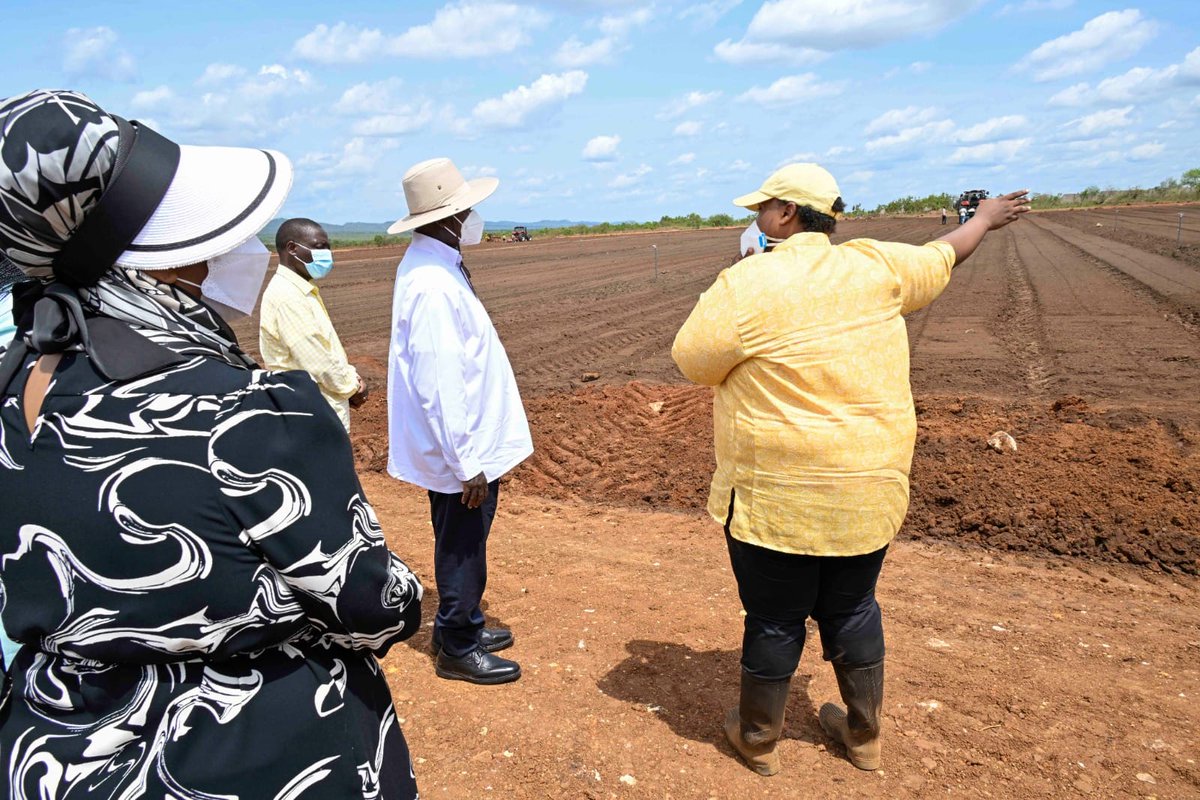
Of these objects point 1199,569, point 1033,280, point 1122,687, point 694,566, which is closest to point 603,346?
point 694,566

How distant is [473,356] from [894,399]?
1.64m

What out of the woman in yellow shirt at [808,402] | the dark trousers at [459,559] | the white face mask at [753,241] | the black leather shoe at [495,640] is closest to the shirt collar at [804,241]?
the woman in yellow shirt at [808,402]

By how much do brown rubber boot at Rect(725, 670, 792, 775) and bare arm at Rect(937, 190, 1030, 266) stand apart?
1619mm

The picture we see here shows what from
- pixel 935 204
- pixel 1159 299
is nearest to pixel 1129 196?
pixel 935 204

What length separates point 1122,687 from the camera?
3.58m

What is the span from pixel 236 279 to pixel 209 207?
0.18 meters

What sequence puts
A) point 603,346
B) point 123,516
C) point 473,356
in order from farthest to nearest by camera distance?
point 603,346 → point 473,356 → point 123,516

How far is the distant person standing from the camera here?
14.3ft

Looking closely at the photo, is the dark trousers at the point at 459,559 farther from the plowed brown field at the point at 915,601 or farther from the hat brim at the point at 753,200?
the hat brim at the point at 753,200

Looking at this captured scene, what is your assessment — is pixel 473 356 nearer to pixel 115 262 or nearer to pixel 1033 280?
pixel 115 262

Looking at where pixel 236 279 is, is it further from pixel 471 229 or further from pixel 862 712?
pixel 862 712

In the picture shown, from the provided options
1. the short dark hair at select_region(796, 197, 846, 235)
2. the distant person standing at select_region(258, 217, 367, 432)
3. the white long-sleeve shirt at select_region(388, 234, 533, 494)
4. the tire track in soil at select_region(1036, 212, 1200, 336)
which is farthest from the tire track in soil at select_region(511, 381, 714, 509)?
the tire track in soil at select_region(1036, 212, 1200, 336)

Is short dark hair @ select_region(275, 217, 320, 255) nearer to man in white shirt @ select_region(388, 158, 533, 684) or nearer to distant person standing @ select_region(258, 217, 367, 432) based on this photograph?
distant person standing @ select_region(258, 217, 367, 432)

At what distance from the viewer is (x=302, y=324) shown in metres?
4.36
